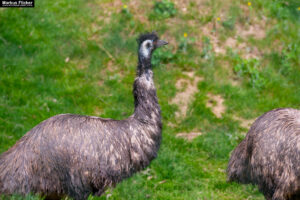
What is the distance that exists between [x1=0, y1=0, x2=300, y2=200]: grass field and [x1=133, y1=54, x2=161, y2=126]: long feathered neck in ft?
3.59

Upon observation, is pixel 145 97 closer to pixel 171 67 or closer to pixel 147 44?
pixel 147 44

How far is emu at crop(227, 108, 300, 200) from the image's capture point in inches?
241

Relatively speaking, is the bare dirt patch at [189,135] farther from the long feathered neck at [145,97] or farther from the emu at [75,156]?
the emu at [75,156]

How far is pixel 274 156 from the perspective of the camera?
20.8 feet

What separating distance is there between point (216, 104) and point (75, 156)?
4173 millimetres

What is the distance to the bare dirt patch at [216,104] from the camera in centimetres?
953

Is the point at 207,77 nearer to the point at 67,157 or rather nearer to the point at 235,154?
the point at 235,154

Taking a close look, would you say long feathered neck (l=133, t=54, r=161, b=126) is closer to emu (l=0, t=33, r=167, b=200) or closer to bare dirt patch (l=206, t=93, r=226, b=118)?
emu (l=0, t=33, r=167, b=200)

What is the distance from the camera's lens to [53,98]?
9.44 m

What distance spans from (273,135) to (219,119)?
287 cm

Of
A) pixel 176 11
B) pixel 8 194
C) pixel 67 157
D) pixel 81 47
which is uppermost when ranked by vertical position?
pixel 176 11

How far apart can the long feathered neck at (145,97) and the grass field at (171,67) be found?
3.59ft

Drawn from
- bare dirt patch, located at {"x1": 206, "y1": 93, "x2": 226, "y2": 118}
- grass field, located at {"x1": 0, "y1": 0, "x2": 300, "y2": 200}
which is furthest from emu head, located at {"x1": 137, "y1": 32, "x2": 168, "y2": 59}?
bare dirt patch, located at {"x1": 206, "y1": 93, "x2": 226, "y2": 118}

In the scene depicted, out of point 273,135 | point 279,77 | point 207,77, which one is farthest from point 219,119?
point 273,135
